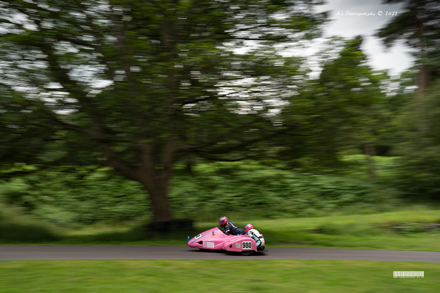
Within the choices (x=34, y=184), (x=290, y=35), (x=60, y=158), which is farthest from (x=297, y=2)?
(x=34, y=184)

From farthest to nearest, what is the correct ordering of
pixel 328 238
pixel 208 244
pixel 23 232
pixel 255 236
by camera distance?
1. pixel 23 232
2. pixel 328 238
3. pixel 208 244
4. pixel 255 236

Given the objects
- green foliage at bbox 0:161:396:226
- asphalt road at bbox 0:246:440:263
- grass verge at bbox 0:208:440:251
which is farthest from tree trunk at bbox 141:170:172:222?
green foliage at bbox 0:161:396:226

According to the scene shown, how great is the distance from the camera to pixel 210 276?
26.1ft

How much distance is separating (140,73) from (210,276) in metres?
6.04

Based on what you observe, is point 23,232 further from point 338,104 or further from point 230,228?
point 338,104

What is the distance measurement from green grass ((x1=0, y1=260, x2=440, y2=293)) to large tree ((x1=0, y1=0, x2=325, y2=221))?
4.24 meters

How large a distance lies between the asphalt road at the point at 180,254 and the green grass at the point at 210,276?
0.61m

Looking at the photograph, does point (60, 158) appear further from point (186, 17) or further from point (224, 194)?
point (224, 194)

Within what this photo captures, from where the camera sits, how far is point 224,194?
25.2 meters

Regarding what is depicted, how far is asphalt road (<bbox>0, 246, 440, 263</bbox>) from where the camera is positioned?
998cm

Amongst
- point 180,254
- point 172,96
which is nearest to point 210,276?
point 180,254

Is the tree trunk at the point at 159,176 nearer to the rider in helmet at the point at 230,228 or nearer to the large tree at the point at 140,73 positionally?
the large tree at the point at 140,73

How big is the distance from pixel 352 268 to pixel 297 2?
865 centimetres

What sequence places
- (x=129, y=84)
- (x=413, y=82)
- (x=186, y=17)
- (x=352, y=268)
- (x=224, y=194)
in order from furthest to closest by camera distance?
(x=413, y=82)
(x=224, y=194)
(x=186, y=17)
(x=129, y=84)
(x=352, y=268)
